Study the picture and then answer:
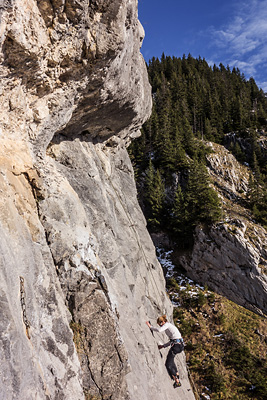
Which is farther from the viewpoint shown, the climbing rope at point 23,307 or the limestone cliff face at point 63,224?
the limestone cliff face at point 63,224

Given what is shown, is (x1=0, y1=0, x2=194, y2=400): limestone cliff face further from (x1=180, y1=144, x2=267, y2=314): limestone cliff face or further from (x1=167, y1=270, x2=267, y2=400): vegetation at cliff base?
(x1=180, y1=144, x2=267, y2=314): limestone cliff face

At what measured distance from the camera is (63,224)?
707 cm

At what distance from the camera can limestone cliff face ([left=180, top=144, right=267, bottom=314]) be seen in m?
21.8

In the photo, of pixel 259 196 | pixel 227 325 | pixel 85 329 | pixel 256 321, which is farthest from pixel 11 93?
pixel 259 196

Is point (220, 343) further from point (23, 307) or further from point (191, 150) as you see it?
Result: point (191, 150)

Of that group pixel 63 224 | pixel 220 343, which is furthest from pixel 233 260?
pixel 63 224

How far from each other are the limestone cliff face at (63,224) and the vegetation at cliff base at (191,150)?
18562 millimetres

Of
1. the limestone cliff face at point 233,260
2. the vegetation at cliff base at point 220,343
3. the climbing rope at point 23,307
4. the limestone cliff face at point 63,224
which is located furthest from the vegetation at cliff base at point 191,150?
the climbing rope at point 23,307

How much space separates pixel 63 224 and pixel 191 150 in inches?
1264

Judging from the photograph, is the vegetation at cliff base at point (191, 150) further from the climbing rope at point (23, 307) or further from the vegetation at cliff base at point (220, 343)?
the climbing rope at point (23, 307)

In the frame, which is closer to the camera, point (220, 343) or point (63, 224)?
point (63, 224)

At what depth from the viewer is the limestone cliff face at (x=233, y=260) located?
21.8 meters

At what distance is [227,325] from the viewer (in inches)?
754

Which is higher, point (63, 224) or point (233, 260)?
point (63, 224)
